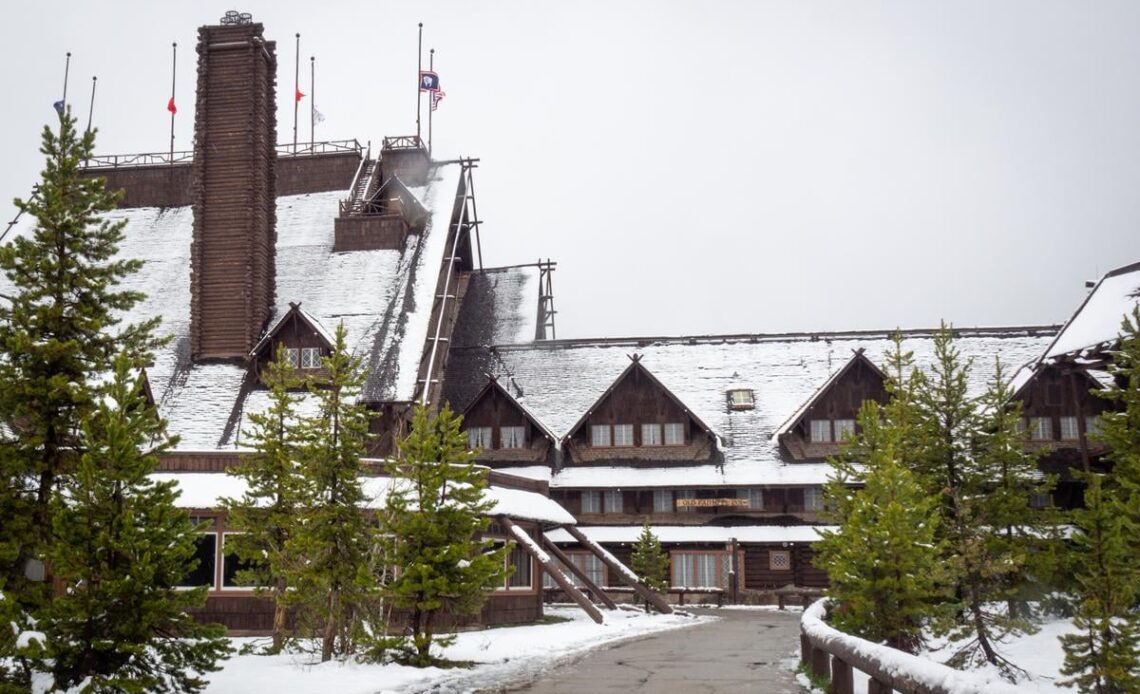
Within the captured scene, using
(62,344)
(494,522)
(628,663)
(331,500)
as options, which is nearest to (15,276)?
(62,344)

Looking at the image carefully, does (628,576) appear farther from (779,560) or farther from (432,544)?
(432,544)

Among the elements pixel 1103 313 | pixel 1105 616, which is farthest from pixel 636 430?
pixel 1105 616

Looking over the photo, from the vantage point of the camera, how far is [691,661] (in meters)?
22.1

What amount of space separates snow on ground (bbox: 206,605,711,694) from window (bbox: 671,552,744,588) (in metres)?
18.5

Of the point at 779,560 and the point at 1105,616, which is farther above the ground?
the point at 1105,616

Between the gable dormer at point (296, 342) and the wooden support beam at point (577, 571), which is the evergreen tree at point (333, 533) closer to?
the wooden support beam at point (577, 571)

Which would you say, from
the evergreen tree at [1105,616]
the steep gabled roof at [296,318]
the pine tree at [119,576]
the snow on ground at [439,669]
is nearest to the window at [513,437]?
the steep gabled roof at [296,318]

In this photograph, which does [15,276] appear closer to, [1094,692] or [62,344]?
[62,344]

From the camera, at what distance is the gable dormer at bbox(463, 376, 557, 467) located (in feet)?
172

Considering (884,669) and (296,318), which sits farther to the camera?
(296,318)

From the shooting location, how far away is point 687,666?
2105 cm

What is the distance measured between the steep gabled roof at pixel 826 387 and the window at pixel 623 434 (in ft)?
21.7

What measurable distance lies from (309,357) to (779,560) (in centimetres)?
2146

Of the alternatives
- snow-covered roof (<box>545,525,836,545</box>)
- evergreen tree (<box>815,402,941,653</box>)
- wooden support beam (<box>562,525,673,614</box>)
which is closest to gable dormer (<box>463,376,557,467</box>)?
snow-covered roof (<box>545,525,836,545</box>)
